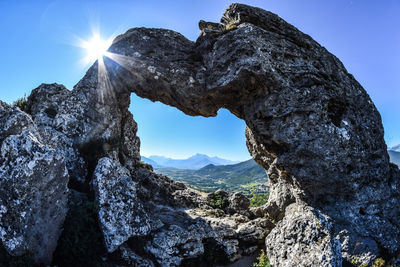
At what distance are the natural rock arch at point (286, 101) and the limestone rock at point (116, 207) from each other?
727 cm

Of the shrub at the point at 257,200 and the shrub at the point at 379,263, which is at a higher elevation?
the shrub at the point at 257,200

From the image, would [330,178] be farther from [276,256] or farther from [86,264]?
[86,264]

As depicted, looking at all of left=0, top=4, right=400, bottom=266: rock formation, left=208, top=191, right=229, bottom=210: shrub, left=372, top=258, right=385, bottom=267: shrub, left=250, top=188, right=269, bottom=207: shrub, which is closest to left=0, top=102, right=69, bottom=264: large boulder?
left=0, top=4, right=400, bottom=266: rock formation

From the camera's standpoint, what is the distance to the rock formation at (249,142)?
9969mm

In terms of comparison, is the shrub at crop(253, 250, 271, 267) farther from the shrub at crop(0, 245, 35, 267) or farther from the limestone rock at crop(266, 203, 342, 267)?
the shrub at crop(0, 245, 35, 267)

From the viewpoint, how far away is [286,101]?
44.1 ft

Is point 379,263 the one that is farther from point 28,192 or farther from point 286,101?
point 28,192

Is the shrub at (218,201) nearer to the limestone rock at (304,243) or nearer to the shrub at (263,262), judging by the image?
the shrub at (263,262)

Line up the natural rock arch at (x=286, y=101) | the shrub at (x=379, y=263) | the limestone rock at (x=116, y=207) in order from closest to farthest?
1. the limestone rock at (x=116, y=207)
2. the shrub at (x=379, y=263)
3. the natural rock arch at (x=286, y=101)

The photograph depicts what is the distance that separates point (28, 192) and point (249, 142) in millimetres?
16301

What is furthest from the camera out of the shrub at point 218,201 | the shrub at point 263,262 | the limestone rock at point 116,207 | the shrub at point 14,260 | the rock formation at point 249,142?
the shrub at point 218,201

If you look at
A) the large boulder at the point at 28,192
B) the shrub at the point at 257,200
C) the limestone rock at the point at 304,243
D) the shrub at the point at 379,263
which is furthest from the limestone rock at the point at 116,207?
the shrub at the point at 379,263

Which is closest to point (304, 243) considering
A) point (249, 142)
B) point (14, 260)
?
point (249, 142)

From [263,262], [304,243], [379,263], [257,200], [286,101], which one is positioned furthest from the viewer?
[257,200]
